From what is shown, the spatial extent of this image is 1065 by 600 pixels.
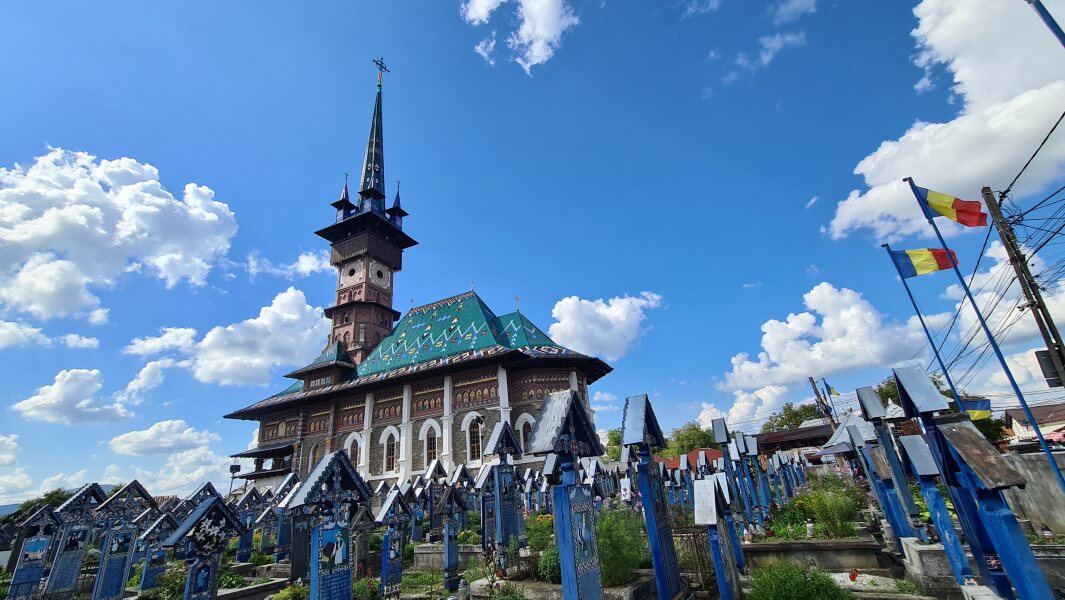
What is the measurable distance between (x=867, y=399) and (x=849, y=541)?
3.01m

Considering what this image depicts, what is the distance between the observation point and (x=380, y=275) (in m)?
41.9

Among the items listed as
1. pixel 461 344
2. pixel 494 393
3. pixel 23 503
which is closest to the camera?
pixel 23 503

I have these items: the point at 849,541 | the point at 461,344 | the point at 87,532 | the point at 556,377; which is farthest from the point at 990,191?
the point at 461,344

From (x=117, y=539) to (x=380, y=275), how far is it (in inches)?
1314

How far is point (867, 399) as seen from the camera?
22.4 ft

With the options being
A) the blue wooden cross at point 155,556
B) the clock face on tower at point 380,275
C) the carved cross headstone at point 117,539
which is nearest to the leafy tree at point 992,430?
the blue wooden cross at point 155,556

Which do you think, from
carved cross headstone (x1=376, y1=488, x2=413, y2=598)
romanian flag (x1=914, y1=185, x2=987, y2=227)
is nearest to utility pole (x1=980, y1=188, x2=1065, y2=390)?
romanian flag (x1=914, y1=185, x2=987, y2=227)

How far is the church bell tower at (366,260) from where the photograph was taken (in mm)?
38812

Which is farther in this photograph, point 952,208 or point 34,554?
point 34,554

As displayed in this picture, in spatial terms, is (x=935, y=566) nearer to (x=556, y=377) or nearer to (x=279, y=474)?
(x=556, y=377)

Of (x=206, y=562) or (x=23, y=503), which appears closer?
(x=206, y=562)

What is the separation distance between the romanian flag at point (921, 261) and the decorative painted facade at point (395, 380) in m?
20.6

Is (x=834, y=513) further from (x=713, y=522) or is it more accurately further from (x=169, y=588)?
(x=169, y=588)

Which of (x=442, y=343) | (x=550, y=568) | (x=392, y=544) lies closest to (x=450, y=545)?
(x=392, y=544)
